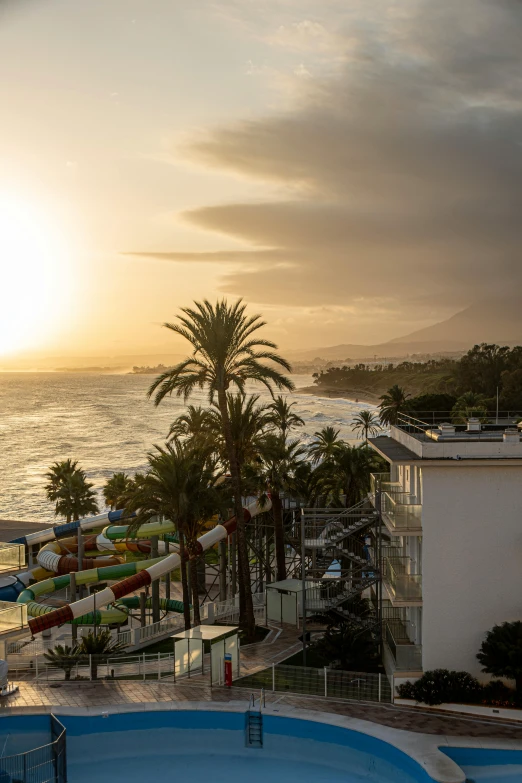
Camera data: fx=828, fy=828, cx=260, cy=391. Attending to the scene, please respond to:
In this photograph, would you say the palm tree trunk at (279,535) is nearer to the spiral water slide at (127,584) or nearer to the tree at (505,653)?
the spiral water slide at (127,584)

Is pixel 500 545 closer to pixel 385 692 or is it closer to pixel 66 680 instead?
pixel 385 692

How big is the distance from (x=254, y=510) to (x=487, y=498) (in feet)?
71.3

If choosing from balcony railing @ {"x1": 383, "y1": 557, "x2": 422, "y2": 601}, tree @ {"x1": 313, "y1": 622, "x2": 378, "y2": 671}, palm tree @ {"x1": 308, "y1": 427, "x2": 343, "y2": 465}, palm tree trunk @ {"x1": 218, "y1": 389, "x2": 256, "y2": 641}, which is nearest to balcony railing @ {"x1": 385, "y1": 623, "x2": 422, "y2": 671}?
balcony railing @ {"x1": 383, "y1": 557, "x2": 422, "y2": 601}

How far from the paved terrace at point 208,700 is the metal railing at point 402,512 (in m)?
5.52

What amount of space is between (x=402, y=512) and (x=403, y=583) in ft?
7.58

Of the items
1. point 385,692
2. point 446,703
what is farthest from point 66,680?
point 446,703

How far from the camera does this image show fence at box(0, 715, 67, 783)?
20.5 metres

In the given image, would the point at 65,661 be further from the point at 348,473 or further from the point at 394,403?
the point at 394,403

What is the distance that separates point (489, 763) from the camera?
2184 centimetres

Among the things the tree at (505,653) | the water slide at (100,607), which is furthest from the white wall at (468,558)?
the water slide at (100,607)

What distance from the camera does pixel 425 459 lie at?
999 inches

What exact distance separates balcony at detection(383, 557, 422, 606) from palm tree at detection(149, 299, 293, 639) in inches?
334

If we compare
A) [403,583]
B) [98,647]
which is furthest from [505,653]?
[98,647]

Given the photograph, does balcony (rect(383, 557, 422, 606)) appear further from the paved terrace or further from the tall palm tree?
the tall palm tree
